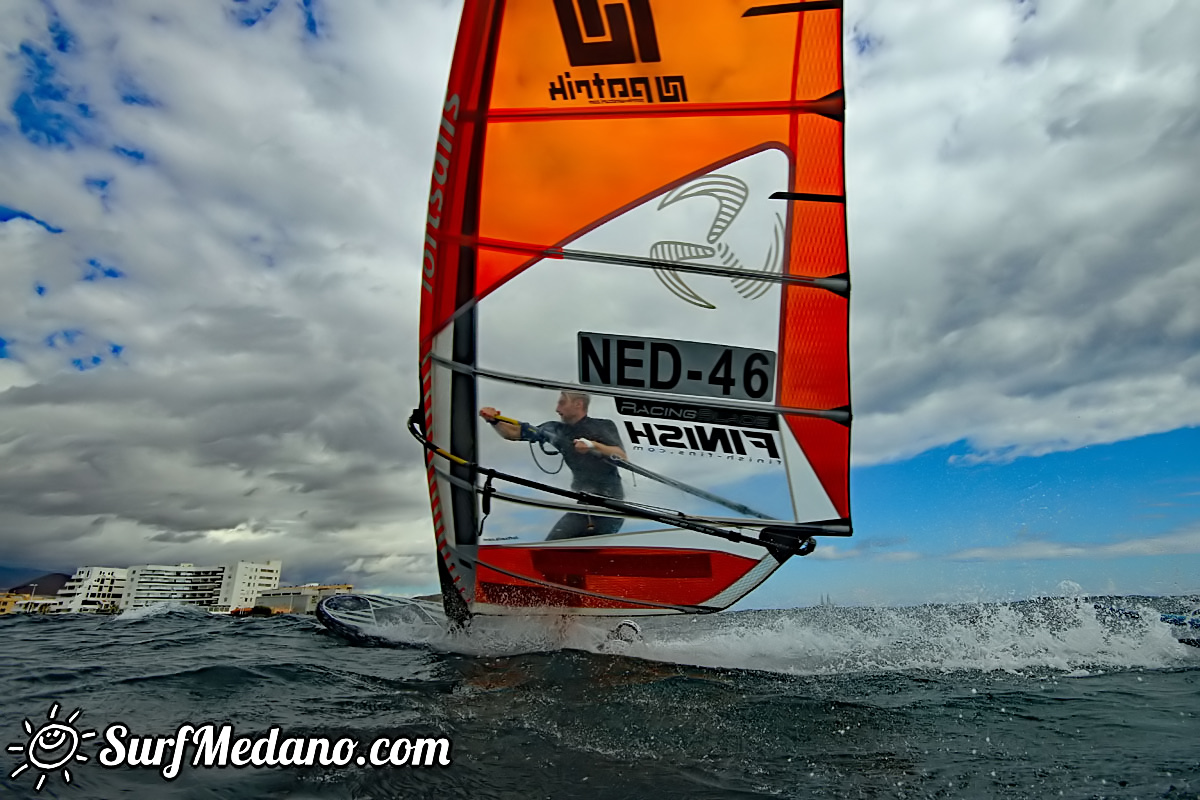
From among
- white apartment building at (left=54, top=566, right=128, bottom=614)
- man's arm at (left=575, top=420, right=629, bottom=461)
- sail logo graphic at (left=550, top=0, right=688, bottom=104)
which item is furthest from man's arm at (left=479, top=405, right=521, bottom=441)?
white apartment building at (left=54, top=566, right=128, bottom=614)

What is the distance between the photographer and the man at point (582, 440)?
5496 mm

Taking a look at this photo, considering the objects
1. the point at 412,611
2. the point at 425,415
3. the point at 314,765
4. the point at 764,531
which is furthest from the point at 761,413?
the point at 412,611

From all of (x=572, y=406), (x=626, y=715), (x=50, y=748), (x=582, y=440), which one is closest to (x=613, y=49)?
(x=572, y=406)

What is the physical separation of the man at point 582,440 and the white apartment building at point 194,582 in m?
77.0

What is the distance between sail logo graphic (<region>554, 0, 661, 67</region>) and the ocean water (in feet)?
15.3

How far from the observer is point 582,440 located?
5523mm

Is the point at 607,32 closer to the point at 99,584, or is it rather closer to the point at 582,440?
the point at 582,440

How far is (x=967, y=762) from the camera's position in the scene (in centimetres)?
310

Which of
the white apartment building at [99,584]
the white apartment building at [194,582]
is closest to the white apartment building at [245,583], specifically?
the white apartment building at [194,582]

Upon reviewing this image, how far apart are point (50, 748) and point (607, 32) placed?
5600 mm

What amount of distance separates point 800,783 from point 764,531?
2975mm

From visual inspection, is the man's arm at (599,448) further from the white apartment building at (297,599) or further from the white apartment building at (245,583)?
the white apartment building at (245,583)

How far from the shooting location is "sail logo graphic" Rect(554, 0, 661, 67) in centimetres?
530

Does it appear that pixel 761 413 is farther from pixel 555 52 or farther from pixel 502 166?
pixel 555 52
